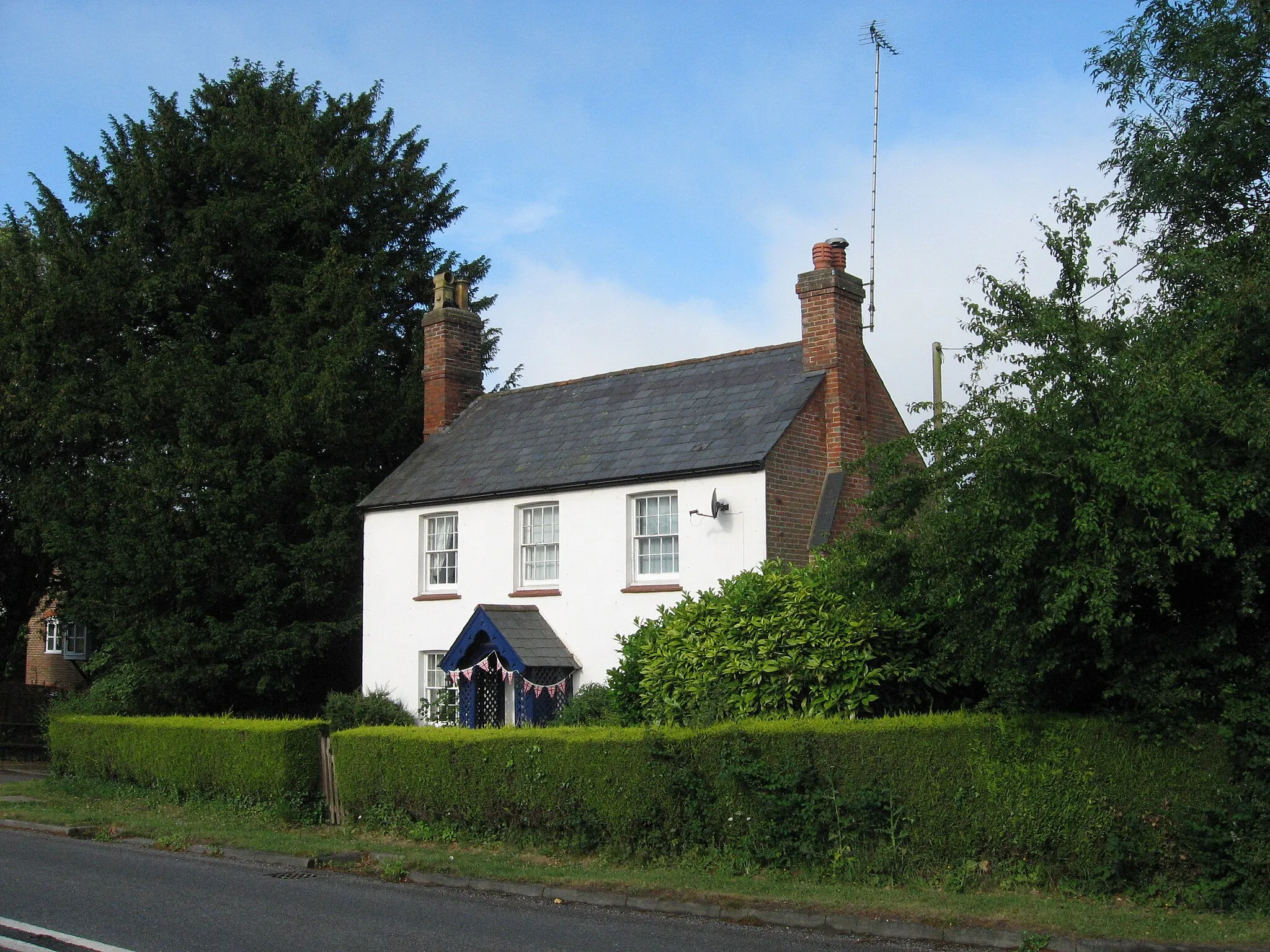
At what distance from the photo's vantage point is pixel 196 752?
19.1 meters

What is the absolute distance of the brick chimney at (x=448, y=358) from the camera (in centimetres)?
2833

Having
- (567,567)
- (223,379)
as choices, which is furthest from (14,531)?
(567,567)

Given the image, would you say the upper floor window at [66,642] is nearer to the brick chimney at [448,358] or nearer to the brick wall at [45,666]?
the brick wall at [45,666]

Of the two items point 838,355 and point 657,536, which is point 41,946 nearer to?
point 657,536

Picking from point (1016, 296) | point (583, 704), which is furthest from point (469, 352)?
point (1016, 296)

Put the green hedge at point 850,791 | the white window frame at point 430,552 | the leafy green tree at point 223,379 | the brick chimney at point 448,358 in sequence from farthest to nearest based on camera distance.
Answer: the brick chimney at point 448,358, the leafy green tree at point 223,379, the white window frame at point 430,552, the green hedge at point 850,791

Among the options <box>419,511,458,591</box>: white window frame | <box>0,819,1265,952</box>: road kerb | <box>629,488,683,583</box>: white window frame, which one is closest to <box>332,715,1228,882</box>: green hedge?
<box>0,819,1265,952</box>: road kerb

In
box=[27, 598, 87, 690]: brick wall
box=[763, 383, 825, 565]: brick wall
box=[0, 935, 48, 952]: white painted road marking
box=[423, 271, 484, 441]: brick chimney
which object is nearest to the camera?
box=[0, 935, 48, 952]: white painted road marking

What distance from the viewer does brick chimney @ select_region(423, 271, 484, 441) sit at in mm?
28328

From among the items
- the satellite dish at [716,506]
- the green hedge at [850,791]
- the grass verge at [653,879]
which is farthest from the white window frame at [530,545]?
the green hedge at [850,791]

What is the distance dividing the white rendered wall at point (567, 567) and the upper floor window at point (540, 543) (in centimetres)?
17

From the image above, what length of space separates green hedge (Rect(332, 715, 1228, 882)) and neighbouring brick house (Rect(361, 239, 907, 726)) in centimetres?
565

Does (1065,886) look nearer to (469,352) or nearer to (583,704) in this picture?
(583,704)

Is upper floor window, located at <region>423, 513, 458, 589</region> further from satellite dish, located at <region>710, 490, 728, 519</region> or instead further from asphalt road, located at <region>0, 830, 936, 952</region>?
asphalt road, located at <region>0, 830, 936, 952</region>
